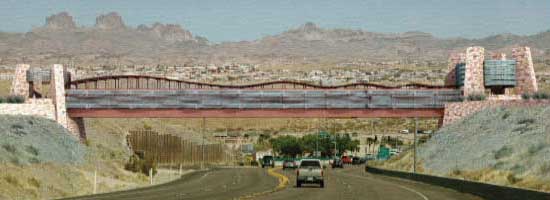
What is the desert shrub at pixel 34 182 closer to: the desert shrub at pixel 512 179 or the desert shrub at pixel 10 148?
the desert shrub at pixel 10 148

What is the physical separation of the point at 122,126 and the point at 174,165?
19.0m

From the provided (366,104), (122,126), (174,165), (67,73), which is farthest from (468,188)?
(122,126)

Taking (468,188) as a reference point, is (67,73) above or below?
above

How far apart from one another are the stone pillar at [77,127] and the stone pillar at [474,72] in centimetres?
3620

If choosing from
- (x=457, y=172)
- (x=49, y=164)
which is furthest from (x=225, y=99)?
(x=49, y=164)

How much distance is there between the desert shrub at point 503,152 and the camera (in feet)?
221

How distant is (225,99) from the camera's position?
284 feet

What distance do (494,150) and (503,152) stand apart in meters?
3.00

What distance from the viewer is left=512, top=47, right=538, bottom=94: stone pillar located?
92938mm

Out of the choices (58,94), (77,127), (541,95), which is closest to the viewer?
(58,94)

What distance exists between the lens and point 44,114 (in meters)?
82.4

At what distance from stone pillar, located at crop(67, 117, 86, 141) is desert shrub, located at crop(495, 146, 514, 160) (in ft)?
124

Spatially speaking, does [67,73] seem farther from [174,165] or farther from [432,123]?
[432,123]

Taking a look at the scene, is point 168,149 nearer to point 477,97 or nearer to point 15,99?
point 15,99
